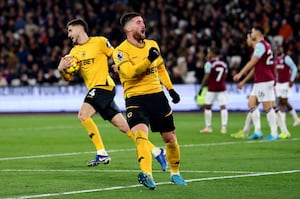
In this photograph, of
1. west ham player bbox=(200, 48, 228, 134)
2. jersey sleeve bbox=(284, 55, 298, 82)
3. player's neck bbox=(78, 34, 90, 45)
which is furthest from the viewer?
jersey sleeve bbox=(284, 55, 298, 82)

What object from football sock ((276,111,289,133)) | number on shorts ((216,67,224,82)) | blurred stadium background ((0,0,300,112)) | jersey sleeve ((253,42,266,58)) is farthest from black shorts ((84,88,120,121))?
blurred stadium background ((0,0,300,112))

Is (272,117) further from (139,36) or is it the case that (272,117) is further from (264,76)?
(139,36)

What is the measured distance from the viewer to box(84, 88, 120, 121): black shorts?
14859mm

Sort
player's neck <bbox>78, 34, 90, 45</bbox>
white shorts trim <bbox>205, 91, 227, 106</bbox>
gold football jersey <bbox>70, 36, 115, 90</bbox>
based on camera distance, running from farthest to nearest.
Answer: white shorts trim <bbox>205, 91, 227, 106</bbox> → player's neck <bbox>78, 34, 90, 45</bbox> → gold football jersey <bbox>70, 36, 115, 90</bbox>

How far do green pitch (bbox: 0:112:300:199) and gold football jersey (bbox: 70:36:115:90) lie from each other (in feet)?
4.62

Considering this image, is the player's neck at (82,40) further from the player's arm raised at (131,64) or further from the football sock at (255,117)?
the football sock at (255,117)

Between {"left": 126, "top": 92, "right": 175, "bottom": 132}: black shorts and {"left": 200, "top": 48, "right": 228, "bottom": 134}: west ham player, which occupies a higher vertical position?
{"left": 126, "top": 92, "right": 175, "bottom": 132}: black shorts

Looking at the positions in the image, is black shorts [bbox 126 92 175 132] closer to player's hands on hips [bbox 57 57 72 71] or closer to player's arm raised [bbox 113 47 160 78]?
player's arm raised [bbox 113 47 160 78]

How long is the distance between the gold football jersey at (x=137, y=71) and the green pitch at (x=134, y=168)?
4.22 ft

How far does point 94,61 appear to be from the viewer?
15.0m

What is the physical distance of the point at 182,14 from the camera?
1460 inches

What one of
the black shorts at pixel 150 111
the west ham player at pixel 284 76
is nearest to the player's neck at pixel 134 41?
the black shorts at pixel 150 111

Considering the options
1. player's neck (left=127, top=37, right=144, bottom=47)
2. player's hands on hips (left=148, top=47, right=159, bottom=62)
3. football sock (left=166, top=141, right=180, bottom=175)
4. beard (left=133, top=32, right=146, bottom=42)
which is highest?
beard (left=133, top=32, right=146, bottom=42)

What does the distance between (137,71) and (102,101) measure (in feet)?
13.4
